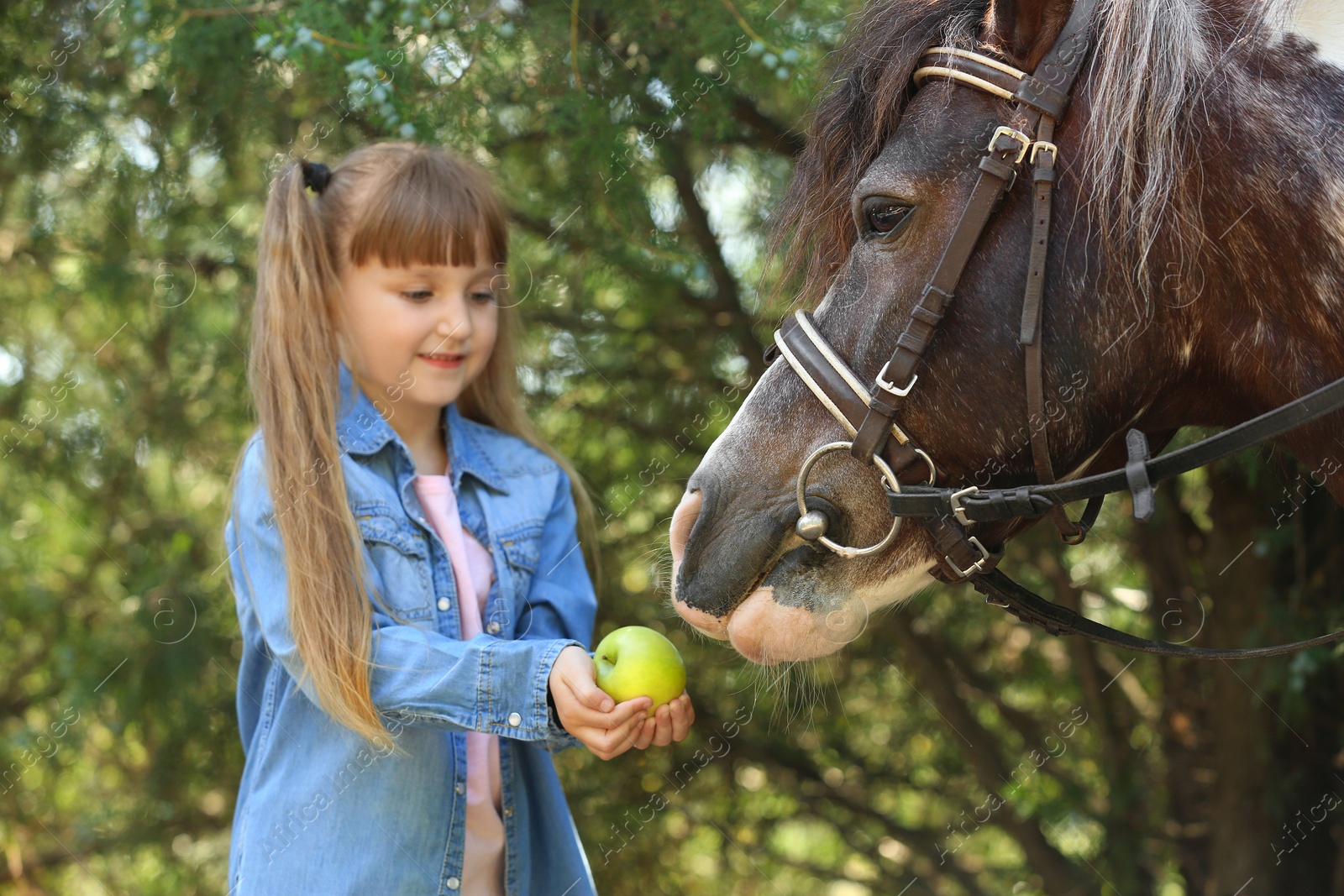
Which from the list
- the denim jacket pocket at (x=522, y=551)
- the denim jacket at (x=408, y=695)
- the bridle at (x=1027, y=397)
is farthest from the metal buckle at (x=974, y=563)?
the denim jacket pocket at (x=522, y=551)

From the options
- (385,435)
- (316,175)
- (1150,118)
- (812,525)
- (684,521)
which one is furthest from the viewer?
(316,175)

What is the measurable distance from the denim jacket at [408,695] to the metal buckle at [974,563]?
66cm

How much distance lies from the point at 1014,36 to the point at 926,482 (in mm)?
655

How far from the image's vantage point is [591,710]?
5.62ft

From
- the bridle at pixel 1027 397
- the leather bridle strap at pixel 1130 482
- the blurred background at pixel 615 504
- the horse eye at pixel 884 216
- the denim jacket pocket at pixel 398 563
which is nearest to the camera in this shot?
the leather bridle strap at pixel 1130 482

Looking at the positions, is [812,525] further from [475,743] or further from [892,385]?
[475,743]

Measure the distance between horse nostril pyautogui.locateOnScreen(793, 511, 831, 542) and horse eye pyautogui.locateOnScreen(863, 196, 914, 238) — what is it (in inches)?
16.8

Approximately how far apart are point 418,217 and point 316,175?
12.9 inches

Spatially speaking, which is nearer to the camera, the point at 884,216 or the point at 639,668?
the point at 884,216

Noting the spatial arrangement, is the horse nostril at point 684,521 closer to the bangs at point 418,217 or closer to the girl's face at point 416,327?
the girl's face at point 416,327

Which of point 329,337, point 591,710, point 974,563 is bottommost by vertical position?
point 591,710

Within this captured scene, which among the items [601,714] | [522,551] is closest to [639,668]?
[601,714]

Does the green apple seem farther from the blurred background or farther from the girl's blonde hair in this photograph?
the blurred background

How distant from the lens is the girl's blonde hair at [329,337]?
5.90ft
